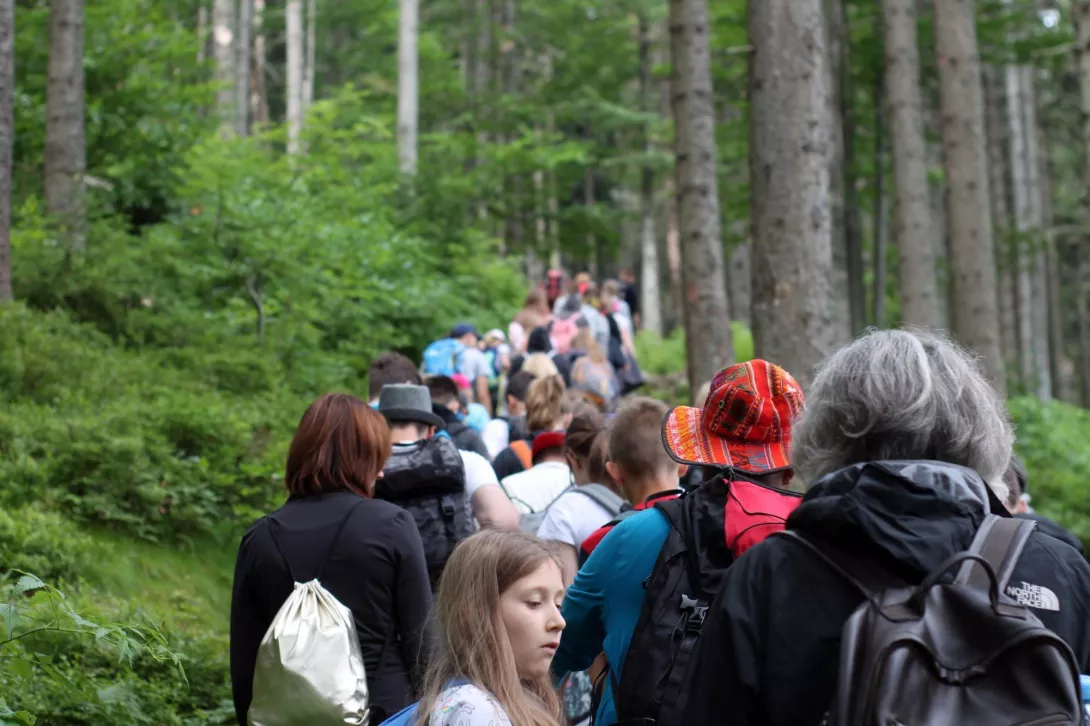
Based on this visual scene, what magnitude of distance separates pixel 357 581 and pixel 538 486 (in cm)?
265

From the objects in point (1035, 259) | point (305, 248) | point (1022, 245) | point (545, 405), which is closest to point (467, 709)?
point (545, 405)

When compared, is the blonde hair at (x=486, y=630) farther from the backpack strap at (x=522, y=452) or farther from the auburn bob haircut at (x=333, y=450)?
the backpack strap at (x=522, y=452)

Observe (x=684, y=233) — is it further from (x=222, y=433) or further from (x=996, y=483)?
(x=996, y=483)

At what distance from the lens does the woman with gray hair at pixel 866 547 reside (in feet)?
7.77

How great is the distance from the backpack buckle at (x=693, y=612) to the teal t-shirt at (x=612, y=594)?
0.61 ft

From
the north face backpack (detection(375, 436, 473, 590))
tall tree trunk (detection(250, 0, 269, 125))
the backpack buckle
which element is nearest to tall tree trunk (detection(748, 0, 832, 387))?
the north face backpack (detection(375, 436, 473, 590))

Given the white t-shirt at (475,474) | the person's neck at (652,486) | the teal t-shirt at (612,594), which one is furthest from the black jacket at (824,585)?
the white t-shirt at (475,474)

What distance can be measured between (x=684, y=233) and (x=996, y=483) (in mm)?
10080

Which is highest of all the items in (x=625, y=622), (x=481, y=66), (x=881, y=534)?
(x=481, y=66)

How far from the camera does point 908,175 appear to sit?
60.9 feet

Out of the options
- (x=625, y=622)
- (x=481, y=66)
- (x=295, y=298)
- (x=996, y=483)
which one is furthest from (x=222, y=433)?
(x=481, y=66)

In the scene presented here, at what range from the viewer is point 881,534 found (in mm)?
2320

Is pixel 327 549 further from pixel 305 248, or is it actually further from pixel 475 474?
pixel 305 248

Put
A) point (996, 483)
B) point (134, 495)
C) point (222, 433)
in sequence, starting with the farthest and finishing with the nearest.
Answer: point (222, 433), point (134, 495), point (996, 483)
